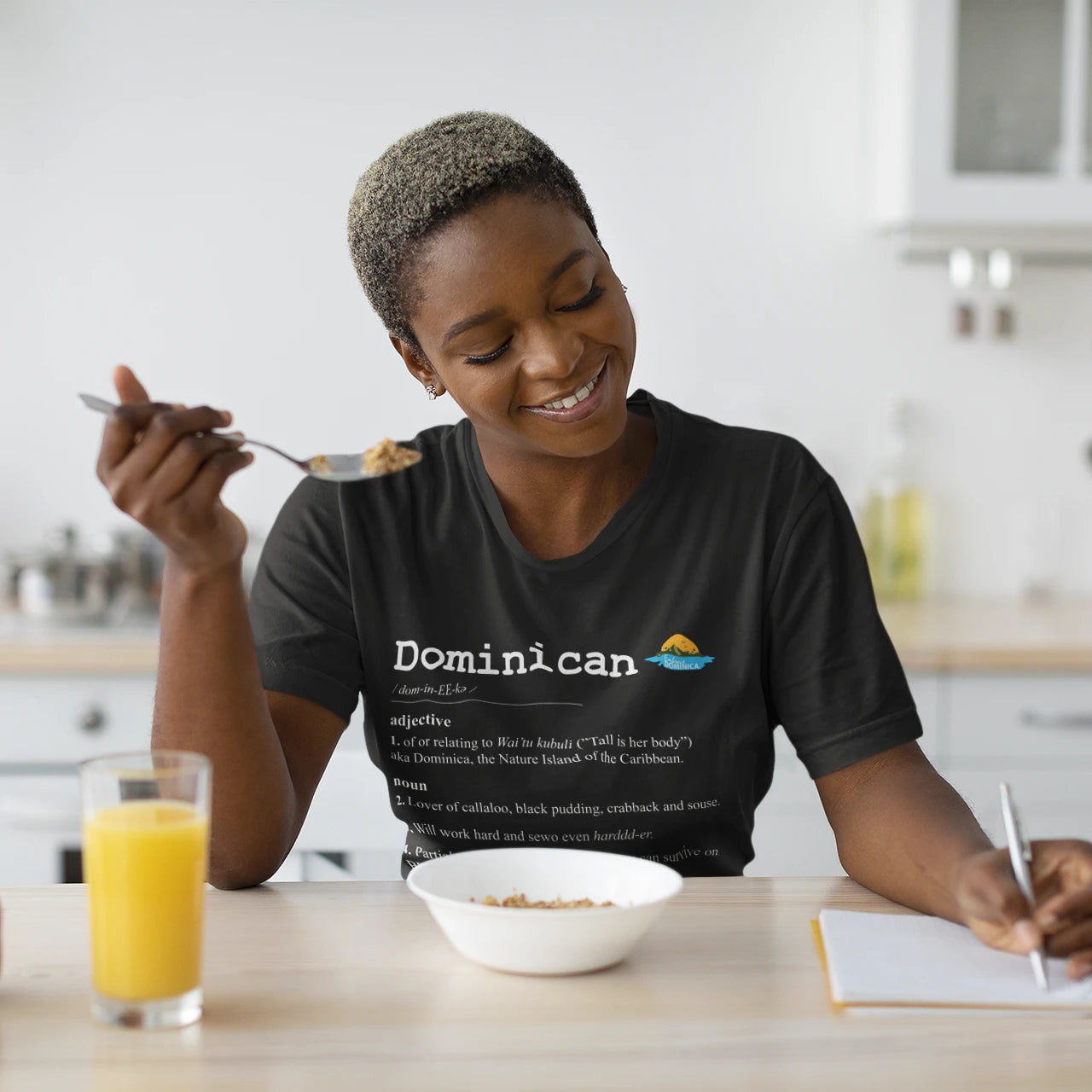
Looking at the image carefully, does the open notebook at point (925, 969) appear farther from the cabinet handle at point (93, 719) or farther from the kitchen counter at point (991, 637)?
the cabinet handle at point (93, 719)

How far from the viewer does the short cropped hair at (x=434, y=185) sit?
111 centimetres

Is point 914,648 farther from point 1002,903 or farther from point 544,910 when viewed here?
point 544,910

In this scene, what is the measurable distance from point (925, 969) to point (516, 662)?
489mm

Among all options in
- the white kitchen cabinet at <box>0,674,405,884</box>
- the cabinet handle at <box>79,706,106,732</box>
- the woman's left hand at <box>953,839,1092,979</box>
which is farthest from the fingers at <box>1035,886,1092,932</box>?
the cabinet handle at <box>79,706,106,732</box>

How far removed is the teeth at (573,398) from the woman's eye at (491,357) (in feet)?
0.19

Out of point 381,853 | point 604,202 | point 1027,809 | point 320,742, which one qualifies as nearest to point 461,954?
point 320,742

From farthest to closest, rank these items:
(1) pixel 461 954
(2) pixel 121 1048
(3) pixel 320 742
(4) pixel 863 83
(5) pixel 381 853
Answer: (4) pixel 863 83 < (5) pixel 381 853 < (3) pixel 320 742 < (1) pixel 461 954 < (2) pixel 121 1048

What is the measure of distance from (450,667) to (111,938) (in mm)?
525

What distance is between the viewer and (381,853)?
52.6 inches

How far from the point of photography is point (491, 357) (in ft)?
3.70

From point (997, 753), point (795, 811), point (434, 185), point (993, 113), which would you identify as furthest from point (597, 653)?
point (993, 113)

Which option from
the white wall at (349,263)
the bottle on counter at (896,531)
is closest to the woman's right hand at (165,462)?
the white wall at (349,263)

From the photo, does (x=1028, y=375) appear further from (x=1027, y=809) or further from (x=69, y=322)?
(x=69, y=322)

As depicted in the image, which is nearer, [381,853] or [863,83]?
[381,853]
